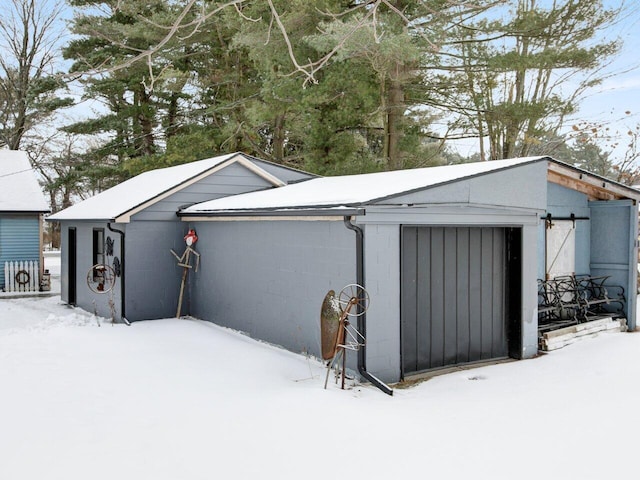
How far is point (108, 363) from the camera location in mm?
6402

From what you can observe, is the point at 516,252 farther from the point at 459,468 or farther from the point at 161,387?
the point at 161,387

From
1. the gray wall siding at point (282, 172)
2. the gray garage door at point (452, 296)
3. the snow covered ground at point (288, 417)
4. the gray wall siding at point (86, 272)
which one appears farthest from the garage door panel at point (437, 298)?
the gray wall siding at point (86, 272)

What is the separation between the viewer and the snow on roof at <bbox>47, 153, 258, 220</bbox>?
9180mm

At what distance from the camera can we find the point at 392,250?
596 cm

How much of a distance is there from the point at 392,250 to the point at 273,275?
2058mm

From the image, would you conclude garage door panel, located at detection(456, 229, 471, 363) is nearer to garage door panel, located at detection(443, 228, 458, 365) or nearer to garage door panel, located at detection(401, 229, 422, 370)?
garage door panel, located at detection(443, 228, 458, 365)

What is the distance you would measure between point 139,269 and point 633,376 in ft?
23.6

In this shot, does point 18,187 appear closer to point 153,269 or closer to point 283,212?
point 153,269

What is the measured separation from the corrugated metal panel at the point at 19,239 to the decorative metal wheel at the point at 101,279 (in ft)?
17.0

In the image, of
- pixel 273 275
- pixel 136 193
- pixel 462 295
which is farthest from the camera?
pixel 136 193

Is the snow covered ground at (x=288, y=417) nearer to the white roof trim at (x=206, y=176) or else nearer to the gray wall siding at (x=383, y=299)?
the gray wall siding at (x=383, y=299)

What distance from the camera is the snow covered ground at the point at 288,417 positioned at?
3.73 m

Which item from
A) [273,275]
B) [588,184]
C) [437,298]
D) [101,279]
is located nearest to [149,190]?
[101,279]

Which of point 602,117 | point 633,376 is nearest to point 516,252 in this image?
point 633,376
